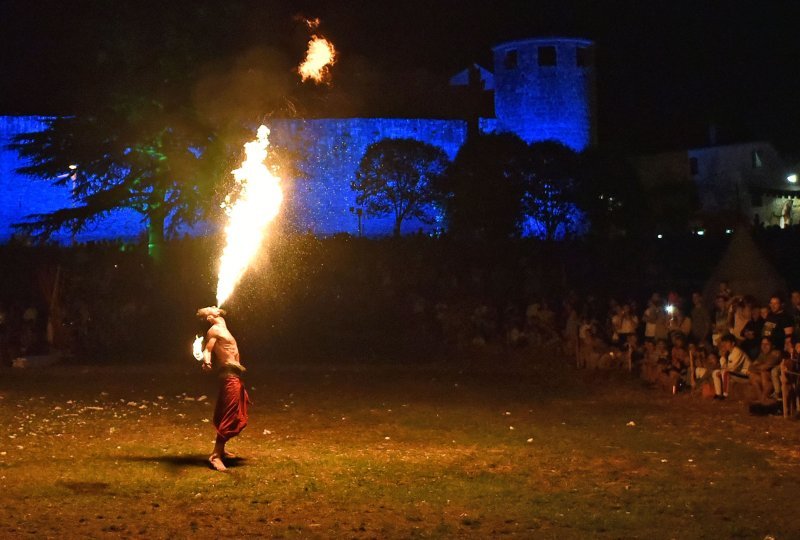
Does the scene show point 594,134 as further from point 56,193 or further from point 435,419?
point 435,419

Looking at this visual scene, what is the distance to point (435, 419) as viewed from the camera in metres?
13.2

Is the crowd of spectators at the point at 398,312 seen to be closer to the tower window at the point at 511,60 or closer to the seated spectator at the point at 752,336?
the seated spectator at the point at 752,336

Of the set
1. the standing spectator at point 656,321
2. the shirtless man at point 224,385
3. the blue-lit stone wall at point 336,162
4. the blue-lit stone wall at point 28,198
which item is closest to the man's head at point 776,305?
the standing spectator at point 656,321

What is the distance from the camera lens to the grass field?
773cm

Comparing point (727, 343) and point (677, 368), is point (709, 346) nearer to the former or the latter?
point (677, 368)

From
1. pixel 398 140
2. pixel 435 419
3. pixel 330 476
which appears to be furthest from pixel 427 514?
pixel 398 140

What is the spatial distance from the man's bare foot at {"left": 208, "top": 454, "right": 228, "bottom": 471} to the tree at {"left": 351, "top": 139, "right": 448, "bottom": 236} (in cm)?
3162

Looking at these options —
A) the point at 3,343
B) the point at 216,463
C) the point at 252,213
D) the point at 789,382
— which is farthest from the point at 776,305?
the point at 3,343

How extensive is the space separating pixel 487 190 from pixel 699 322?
871 inches

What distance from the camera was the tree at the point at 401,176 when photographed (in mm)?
42031

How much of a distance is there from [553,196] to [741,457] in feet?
95.8

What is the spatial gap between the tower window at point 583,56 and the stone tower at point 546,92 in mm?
50

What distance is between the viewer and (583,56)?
48438 mm

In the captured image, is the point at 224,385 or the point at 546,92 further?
the point at 546,92
